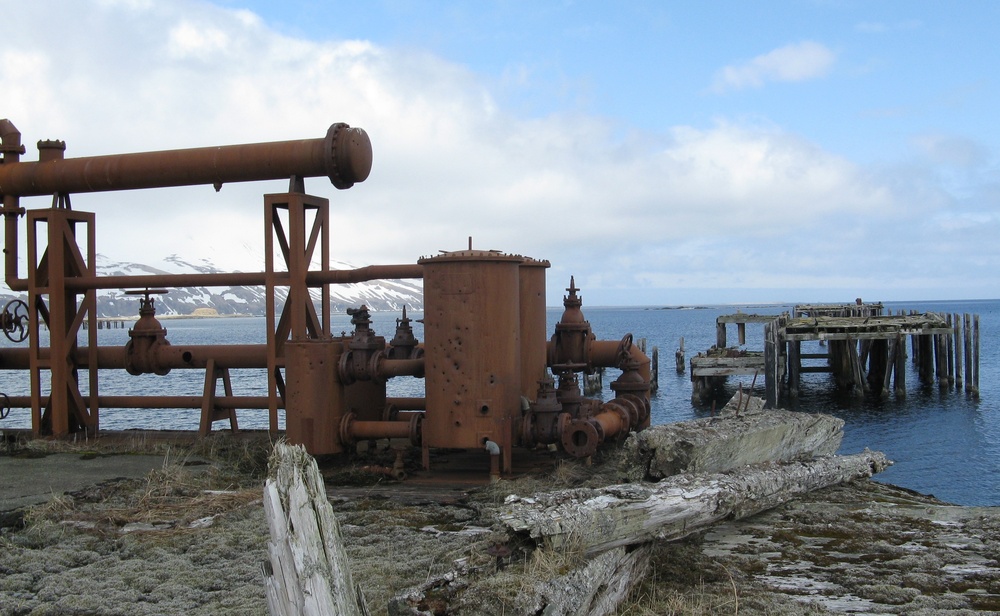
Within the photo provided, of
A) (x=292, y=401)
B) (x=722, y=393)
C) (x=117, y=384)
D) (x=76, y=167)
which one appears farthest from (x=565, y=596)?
(x=117, y=384)

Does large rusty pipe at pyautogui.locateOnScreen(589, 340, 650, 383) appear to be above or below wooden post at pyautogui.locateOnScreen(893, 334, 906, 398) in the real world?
above

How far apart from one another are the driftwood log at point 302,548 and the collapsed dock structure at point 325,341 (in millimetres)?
4377

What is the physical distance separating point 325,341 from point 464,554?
4747mm

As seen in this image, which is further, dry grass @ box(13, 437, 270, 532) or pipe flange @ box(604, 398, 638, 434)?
pipe flange @ box(604, 398, 638, 434)

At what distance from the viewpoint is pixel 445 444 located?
28.9ft

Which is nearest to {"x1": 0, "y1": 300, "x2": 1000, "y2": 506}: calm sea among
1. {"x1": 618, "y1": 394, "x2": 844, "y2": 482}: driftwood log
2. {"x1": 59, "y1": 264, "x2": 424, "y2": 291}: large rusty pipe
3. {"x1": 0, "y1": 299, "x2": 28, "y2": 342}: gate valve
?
{"x1": 0, "y1": 299, "x2": 28, "y2": 342}: gate valve

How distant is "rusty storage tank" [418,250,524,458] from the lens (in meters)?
8.68

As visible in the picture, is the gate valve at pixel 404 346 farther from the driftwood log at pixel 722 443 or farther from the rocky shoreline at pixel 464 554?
the driftwood log at pixel 722 443

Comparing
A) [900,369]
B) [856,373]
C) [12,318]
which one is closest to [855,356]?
[856,373]

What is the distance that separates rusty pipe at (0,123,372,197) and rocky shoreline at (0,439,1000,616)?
13.3 feet

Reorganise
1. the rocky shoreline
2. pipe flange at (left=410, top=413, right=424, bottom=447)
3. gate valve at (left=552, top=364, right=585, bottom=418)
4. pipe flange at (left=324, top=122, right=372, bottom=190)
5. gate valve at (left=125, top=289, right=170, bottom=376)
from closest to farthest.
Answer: the rocky shoreline < pipe flange at (left=410, top=413, right=424, bottom=447) < gate valve at (left=552, top=364, right=585, bottom=418) < pipe flange at (left=324, top=122, right=372, bottom=190) < gate valve at (left=125, top=289, right=170, bottom=376)

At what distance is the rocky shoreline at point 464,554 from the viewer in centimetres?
505

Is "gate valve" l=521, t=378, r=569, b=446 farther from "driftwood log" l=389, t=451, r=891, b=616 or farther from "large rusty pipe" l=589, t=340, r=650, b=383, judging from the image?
"driftwood log" l=389, t=451, r=891, b=616

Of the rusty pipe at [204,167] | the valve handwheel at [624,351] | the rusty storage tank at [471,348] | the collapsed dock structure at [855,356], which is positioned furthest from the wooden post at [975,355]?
the rusty storage tank at [471,348]
